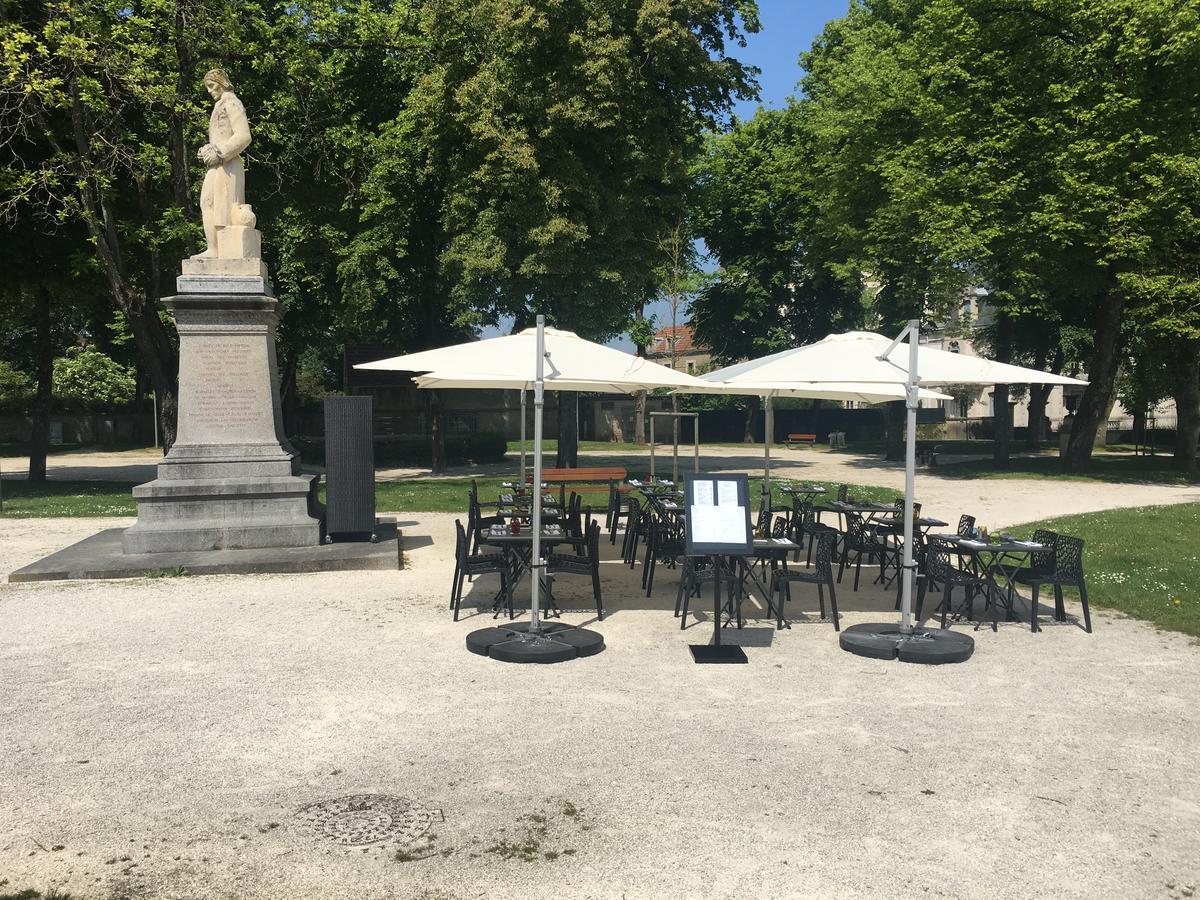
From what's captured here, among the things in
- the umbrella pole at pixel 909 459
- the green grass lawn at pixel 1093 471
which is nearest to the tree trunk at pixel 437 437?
the green grass lawn at pixel 1093 471

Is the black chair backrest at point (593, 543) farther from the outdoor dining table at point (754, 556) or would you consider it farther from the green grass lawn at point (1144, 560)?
the green grass lawn at point (1144, 560)

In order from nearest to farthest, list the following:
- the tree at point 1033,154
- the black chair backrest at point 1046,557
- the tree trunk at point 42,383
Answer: the black chair backrest at point 1046,557 → the tree at point 1033,154 → the tree trunk at point 42,383

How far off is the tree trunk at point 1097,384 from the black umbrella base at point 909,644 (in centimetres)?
2154

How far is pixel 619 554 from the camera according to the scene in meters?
13.1

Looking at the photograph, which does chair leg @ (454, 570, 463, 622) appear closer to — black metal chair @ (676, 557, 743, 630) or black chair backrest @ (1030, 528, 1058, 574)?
black metal chair @ (676, 557, 743, 630)

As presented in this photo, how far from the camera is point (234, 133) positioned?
13.3 m

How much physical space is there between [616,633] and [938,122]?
22.9 m

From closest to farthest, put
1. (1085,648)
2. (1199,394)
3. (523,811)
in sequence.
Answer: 1. (523,811)
2. (1085,648)
3. (1199,394)

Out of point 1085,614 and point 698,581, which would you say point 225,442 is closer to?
point 698,581

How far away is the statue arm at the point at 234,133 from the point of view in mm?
13250

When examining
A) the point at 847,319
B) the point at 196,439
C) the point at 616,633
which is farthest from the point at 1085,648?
the point at 847,319

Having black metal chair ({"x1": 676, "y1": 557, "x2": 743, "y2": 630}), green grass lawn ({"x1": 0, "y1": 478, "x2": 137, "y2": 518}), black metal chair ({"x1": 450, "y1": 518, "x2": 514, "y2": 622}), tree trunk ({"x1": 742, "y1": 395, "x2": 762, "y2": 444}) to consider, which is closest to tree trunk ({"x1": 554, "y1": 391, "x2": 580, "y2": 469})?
green grass lawn ({"x1": 0, "y1": 478, "x2": 137, "y2": 518})

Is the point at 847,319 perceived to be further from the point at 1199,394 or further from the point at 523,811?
the point at 523,811

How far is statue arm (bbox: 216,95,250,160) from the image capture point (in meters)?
13.2
